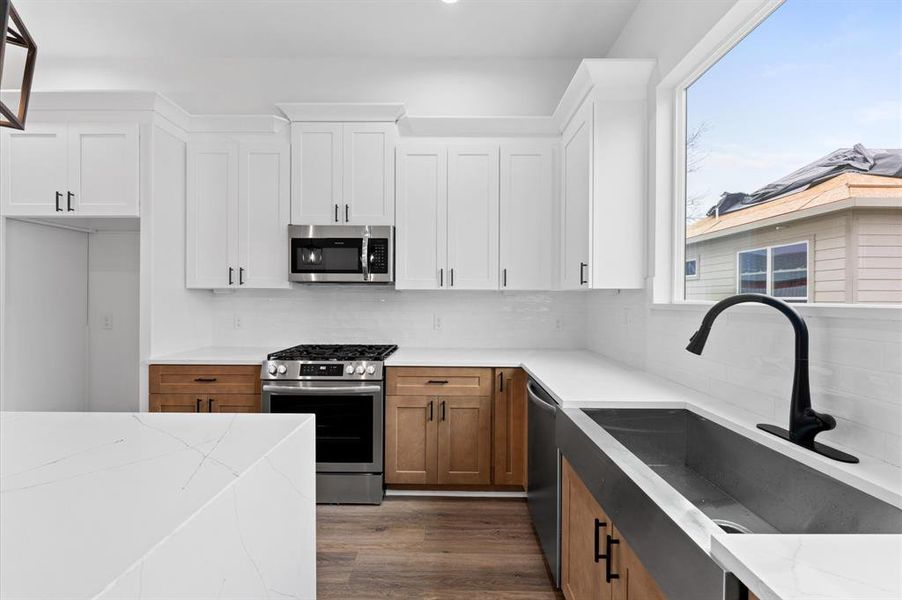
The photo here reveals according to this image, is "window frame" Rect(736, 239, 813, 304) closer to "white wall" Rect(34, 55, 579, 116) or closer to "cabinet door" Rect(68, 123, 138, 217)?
"white wall" Rect(34, 55, 579, 116)

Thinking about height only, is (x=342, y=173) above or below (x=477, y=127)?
below

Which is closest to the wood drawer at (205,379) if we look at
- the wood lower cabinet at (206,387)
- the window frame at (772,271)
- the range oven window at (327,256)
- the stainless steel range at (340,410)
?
the wood lower cabinet at (206,387)

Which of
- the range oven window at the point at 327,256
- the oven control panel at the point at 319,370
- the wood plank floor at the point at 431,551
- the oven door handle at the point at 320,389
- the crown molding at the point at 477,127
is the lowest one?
the wood plank floor at the point at 431,551

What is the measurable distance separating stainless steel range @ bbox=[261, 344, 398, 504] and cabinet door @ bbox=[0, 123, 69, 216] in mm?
1729

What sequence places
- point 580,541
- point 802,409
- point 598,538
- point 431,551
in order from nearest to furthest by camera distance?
point 802,409, point 598,538, point 580,541, point 431,551

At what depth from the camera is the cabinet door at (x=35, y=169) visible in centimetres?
290

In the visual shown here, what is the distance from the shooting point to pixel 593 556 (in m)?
1.47

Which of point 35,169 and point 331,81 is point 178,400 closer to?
point 35,169

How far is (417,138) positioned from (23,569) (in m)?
3.06

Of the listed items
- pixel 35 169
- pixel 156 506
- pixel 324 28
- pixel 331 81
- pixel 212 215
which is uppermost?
pixel 324 28

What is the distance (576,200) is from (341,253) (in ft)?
5.24

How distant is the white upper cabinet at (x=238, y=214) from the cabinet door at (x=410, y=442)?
3.99 feet

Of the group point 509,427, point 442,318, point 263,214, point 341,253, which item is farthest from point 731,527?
point 263,214

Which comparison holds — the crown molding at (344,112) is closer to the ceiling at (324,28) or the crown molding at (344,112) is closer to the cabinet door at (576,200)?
the ceiling at (324,28)
